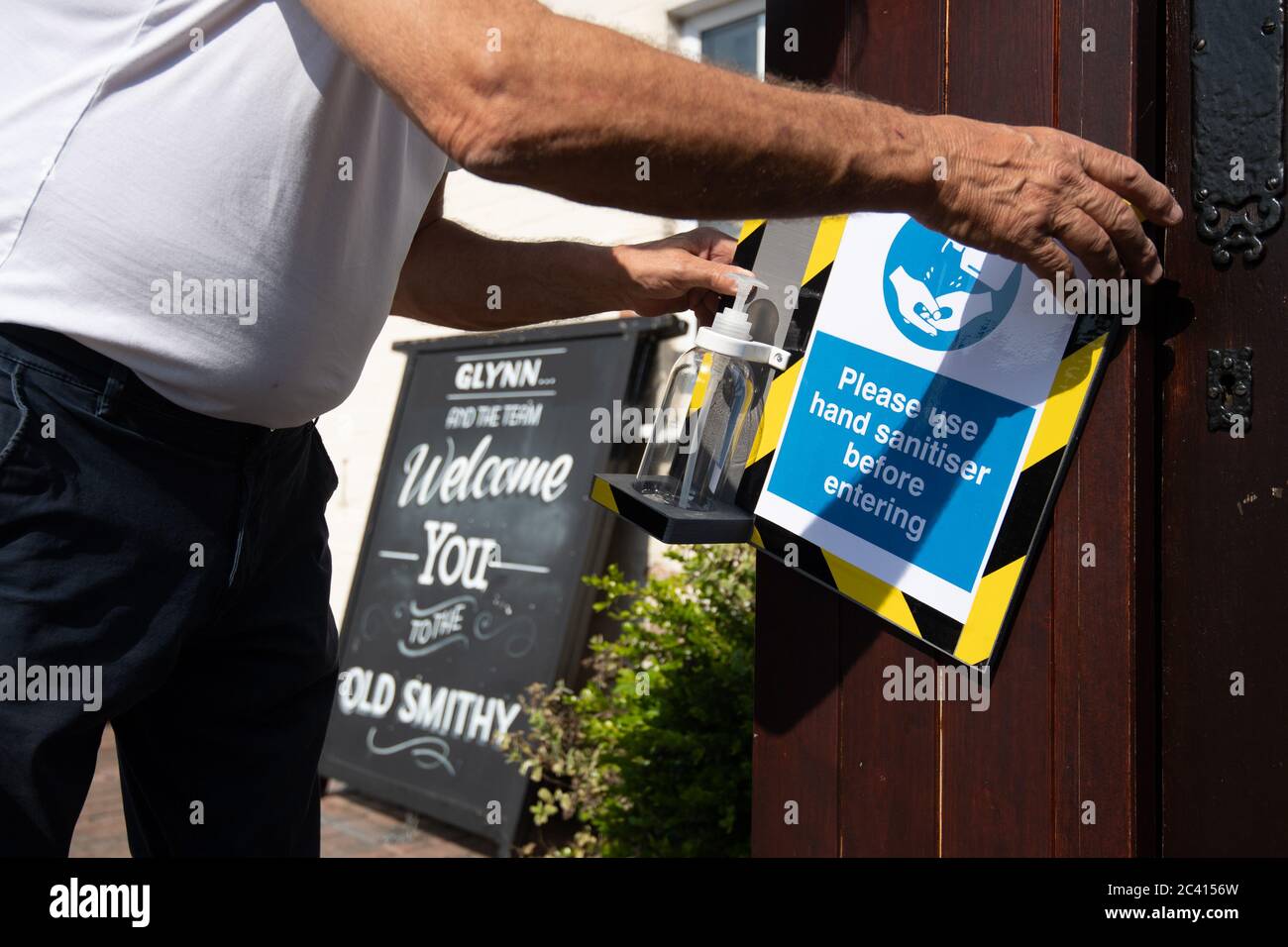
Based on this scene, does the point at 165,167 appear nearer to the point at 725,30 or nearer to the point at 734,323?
the point at 734,323

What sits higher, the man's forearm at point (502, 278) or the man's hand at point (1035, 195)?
the man's forearm at point (502, 278)

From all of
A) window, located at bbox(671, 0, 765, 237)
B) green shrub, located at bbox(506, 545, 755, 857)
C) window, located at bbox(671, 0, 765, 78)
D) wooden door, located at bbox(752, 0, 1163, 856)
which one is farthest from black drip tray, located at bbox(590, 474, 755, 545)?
window, located at bbox(671, 0, 765, 78)

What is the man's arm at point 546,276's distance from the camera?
1.82 m

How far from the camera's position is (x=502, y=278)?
6.31ft

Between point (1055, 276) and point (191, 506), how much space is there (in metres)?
1.19

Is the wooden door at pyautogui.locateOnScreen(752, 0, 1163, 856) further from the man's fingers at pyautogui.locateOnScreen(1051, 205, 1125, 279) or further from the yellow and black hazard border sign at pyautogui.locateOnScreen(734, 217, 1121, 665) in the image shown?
the man's fingers at pyautogui.locateOnScreen(1051, 205, 1125, 279)

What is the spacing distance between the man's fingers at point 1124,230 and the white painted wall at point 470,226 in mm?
2433

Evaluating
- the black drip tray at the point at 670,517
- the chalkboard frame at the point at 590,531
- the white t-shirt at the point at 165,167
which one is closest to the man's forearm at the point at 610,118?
the white t-shirt at the point at 165,167

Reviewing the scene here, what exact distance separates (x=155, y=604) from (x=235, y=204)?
1.69 ft

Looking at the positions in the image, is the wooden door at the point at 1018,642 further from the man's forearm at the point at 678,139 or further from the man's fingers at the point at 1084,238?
the man's forearm at the point at 678,139

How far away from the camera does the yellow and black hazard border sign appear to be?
1.56 m

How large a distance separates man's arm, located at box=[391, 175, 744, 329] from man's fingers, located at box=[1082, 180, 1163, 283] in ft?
1.89
